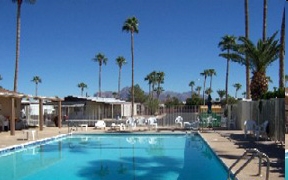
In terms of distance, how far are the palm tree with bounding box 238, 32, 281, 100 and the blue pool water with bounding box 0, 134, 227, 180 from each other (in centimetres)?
564

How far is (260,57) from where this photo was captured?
21.8 m

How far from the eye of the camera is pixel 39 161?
13.6 meters

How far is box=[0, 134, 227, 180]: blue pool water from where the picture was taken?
10.8 meters

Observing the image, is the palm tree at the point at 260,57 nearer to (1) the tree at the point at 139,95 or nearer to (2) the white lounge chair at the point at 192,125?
(2) the white lounge chair at the point at 192,125

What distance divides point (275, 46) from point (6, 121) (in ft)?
53.9

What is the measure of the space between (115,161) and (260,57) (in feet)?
39.7

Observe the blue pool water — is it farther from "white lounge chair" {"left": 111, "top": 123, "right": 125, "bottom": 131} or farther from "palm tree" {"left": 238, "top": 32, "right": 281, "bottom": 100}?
"palm tree" {"left": 238, "top": 32, "right": 281, "bottom": 100}

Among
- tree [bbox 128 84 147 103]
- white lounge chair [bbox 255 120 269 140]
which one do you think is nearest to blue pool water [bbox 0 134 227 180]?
white lounge chair [bbox 255 120 269 140]

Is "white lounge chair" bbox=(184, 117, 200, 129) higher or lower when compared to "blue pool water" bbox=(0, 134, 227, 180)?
higher

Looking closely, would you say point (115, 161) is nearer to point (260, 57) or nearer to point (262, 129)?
point (262, 129)

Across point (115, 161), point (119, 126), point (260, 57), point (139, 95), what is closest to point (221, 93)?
point (139, 95)

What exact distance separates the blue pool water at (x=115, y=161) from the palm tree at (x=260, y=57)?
5.64 metres

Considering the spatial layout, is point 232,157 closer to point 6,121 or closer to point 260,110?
point 260,110

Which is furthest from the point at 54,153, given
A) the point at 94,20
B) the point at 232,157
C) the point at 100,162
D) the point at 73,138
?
the point at 94,20
